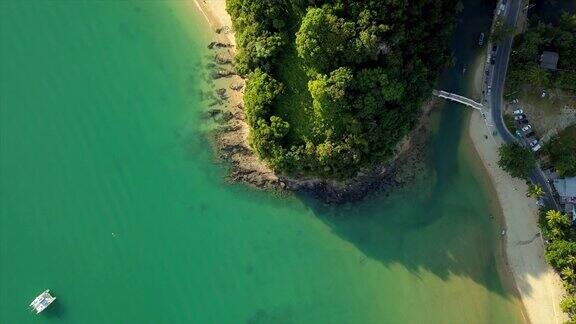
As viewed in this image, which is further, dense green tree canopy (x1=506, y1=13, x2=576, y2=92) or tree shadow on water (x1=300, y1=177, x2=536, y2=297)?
tree shadow on water (x1=300, y1=177, x2=536, y2=297)

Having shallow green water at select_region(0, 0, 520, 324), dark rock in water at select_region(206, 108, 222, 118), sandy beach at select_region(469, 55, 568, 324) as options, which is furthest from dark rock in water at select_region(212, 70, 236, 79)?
sandy beach at select_region(469, 55, 568, 324)

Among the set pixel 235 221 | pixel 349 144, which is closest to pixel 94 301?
pixel 235 221

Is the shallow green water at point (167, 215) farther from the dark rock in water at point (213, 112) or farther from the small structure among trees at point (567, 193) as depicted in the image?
the small structure among trees at point (567, 193)

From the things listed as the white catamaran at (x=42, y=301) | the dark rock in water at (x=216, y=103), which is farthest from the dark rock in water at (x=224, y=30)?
the white catamaran at (x=42, y=301)

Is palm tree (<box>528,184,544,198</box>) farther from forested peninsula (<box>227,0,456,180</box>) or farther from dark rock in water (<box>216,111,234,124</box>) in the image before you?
dark rock in water (<box>216,111,234,124</box>)

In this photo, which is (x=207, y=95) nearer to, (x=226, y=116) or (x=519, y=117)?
(x=226, y=116)
